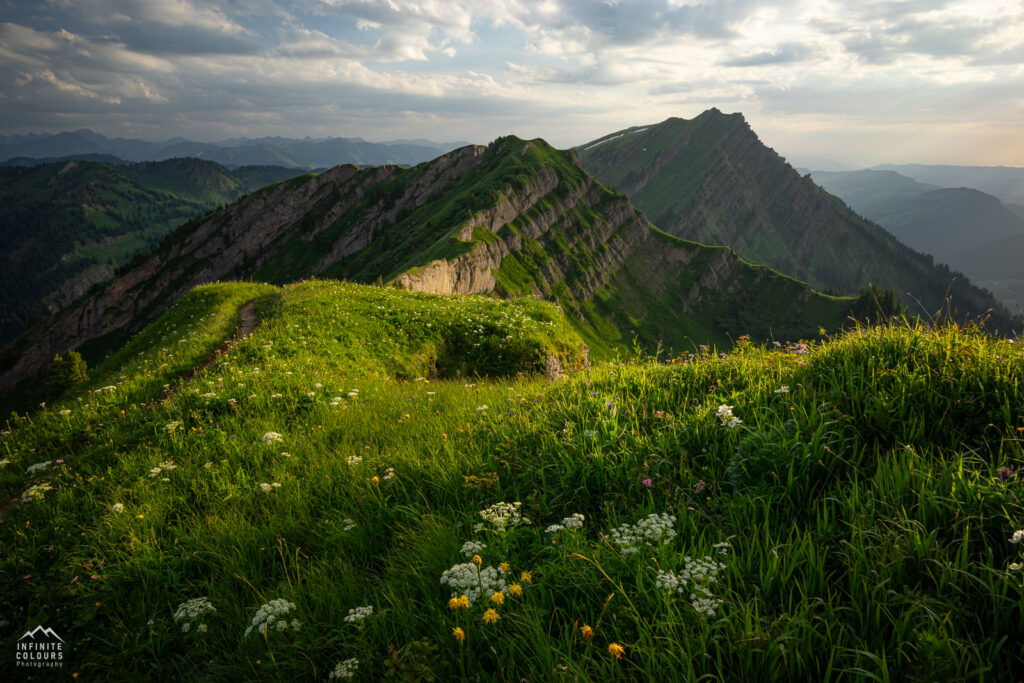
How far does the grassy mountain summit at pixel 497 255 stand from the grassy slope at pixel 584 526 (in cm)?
13147

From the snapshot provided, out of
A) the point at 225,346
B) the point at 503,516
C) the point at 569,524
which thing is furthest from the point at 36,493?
the point at 225,346

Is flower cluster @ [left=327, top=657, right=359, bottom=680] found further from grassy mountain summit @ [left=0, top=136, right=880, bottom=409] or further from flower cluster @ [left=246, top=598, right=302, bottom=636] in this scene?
grassy mountain summit @ [left=0, top=136, right=880, bottom=409]

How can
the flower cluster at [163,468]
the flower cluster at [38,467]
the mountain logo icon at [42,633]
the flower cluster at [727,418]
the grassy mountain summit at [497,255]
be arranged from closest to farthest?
the mountain logo icon at [42,633] → the flower cluster at [727,418] → the flower cluster at [163,468] → the flower cluster at [38,467] → the grassy mountain summit at [497,255]

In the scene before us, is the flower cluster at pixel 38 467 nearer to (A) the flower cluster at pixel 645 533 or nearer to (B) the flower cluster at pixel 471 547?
(B) the flower cluster at pixel 471 547

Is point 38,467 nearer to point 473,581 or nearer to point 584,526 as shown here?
point 473,581

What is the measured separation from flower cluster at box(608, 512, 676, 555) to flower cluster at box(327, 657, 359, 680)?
6.55 ft

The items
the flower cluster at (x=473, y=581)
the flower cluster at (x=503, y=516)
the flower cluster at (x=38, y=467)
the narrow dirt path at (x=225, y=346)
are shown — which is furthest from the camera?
the flower cluster at (x=38, y=467)

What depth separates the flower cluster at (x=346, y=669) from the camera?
3.02m

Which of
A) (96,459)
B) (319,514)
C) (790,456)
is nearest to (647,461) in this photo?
(790,456)

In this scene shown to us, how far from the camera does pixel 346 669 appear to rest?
3.06 meters

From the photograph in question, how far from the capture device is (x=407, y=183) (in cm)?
18225

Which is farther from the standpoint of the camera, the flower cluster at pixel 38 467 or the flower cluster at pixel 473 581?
the flower cluster at pixel 38 467

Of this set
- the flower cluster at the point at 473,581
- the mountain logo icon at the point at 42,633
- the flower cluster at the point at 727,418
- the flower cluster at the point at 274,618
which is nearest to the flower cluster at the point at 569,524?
the flower cluster at the point at 473,581

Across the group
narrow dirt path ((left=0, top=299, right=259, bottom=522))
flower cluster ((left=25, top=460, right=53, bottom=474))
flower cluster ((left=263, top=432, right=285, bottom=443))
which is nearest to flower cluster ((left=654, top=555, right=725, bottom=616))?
flower cluster ((left=263, top=432, right=285, bottom=443))
